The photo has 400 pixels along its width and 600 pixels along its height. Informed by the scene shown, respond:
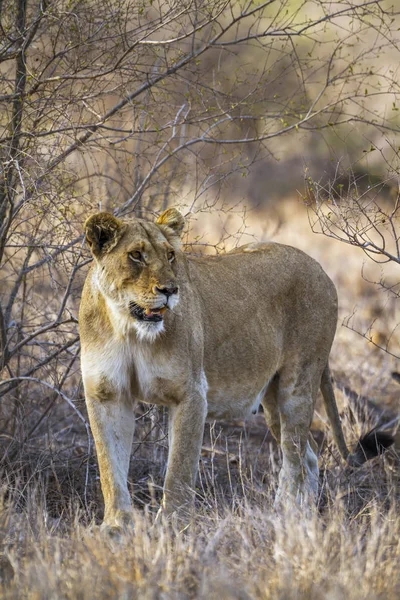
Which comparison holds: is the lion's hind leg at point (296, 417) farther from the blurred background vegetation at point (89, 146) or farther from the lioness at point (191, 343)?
the blurred background vegetation at point (89, 146)

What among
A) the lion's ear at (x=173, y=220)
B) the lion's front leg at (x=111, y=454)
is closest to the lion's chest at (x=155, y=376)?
the lion's front leg at (x=111, y=454)

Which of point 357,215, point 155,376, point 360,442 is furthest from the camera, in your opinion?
point 360,442

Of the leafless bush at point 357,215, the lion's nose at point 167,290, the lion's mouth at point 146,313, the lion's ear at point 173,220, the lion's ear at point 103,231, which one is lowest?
the lion's mouth at point 146,313

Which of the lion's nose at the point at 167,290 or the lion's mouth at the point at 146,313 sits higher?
the lion's nose at the point at 167,290

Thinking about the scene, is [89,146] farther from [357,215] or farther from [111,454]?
[111,454]

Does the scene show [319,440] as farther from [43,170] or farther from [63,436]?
[43,170]

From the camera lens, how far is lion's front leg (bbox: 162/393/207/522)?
4.54 meters

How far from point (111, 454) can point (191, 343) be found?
0.69 meters

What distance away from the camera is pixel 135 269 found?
4336 millimetres

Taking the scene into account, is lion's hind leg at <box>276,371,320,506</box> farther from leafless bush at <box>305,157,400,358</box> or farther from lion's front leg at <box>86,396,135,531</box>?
lion's front leg at <box>86,396,135,531</box>

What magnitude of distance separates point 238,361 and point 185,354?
83 cm

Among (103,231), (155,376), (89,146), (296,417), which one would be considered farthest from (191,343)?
(89,146)

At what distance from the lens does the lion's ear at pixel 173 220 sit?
188 inches

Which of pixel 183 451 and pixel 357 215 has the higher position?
pixel 357 215
